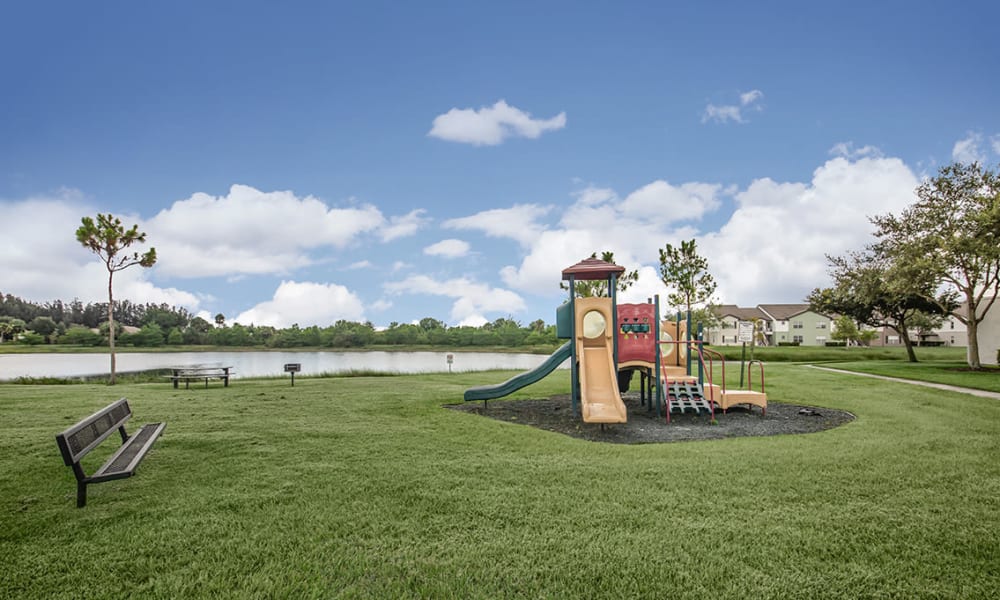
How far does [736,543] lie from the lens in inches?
133

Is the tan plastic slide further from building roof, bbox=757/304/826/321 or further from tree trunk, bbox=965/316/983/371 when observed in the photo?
building roof, bbox=757/304/826/321

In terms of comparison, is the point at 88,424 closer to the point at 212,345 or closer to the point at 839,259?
the point at 839,259

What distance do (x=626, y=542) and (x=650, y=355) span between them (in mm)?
7172

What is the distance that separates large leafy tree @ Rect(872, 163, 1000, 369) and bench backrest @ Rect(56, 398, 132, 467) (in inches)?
991

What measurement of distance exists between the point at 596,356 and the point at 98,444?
800 centimetres

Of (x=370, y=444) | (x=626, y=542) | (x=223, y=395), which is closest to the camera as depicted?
(x=626, y=542)

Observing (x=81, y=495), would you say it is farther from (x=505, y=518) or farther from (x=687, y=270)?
(x=687, y=270)

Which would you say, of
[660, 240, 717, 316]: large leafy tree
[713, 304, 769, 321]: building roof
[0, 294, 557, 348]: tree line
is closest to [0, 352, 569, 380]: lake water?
[660, 240, 717, 316]: large leafy tree

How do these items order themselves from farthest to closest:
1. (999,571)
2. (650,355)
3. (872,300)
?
(872,300) → (650,355) → (999,571)

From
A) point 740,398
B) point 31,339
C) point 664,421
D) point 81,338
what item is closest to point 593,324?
point 664,421

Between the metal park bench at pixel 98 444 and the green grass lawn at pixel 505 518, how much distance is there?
0.84 ft

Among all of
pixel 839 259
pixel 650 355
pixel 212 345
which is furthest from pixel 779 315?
pixel 212 345

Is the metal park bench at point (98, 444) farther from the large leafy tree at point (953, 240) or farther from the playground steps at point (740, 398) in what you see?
the large leafy tree at point (953, 240)

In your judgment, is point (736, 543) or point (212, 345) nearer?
point (736, 543)
